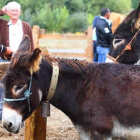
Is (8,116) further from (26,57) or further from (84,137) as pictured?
(84,137)

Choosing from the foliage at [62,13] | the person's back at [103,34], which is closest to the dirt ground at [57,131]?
the person's back at [103,34]

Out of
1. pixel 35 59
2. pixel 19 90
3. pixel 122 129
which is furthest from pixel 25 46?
pixel 122 129

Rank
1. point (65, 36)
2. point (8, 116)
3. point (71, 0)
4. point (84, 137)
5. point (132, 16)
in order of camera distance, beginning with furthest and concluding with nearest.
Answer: point (71, 0) → point (65, 36) → point (132, 16) → point (84, 137) → point (8, 116)

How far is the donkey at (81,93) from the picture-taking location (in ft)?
11.4

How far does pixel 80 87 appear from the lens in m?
3.75

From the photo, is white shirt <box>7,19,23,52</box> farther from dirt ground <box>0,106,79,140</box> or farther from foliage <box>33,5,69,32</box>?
foliage <box>33,5,69,32</box>

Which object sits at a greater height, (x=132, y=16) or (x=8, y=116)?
(x=132, y=16)

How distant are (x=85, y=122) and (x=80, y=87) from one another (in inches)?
16.6

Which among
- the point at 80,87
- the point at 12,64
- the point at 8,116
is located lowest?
the point at 8,116

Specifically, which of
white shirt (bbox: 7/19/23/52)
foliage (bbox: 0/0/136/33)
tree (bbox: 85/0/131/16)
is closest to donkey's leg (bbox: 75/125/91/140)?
white shirt (bbox: 7/19/23/52)

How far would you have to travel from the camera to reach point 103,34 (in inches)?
324

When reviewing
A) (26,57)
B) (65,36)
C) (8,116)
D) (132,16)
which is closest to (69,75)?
(26,57)

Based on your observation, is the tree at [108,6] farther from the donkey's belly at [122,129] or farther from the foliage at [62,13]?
the donkey's belly at [122,129]

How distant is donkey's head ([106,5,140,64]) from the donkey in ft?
5.35
